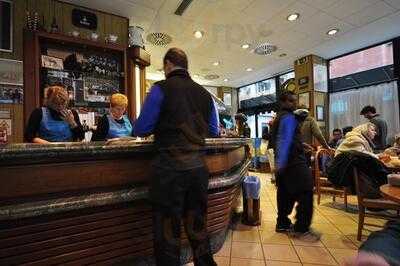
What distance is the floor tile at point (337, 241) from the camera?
2.59 metres

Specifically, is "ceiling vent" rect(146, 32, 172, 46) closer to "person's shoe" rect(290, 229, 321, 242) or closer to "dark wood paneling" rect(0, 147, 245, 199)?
"dark wood paneling" rect(0, 147, 245, 199)

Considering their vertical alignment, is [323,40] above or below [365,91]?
above

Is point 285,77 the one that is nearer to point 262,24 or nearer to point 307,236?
point 262,24

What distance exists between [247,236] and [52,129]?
2.19 metres

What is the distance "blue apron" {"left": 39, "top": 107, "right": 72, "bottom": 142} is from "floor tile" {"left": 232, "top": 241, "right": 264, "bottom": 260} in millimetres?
1863

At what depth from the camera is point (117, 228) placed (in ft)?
5.86

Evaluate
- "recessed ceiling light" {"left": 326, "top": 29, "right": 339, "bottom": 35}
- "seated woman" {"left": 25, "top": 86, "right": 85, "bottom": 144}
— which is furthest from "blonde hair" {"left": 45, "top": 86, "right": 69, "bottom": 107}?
"recessed ceiling light" {"left": 326, "top": 29, "right": 339, "bottom": 35}

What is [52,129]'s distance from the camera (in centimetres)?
234

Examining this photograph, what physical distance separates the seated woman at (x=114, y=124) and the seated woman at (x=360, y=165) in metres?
2.28

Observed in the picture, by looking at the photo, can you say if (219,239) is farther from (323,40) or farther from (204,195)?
(323,40)

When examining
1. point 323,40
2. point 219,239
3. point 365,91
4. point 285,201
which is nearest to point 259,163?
point 365,91

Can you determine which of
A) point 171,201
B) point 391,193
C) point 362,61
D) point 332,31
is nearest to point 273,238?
point 391,193

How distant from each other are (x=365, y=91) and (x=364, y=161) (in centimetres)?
468

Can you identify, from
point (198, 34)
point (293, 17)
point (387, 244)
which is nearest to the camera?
point (387, 244)
